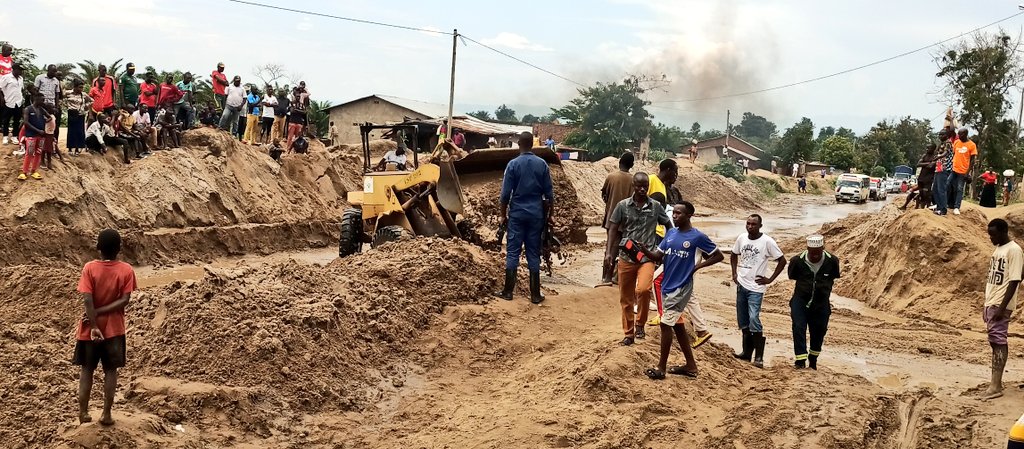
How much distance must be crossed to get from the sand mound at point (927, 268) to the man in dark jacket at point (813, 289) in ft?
15.3

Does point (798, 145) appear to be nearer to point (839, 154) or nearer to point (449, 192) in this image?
point (839, 154)

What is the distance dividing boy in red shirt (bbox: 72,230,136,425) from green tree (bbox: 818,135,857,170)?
73.8 meters

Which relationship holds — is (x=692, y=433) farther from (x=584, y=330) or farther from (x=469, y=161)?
(x=469, y=161)

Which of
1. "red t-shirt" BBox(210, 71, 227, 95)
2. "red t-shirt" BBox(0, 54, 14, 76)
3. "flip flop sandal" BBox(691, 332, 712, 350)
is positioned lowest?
"flip flop sandal" BBox(691, 332, 712, 350)

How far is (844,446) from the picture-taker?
661 cm

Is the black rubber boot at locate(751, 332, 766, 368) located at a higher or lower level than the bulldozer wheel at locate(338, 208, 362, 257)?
lower

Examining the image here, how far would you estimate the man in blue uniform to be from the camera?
10195 millimetres

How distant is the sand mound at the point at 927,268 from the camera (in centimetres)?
1275

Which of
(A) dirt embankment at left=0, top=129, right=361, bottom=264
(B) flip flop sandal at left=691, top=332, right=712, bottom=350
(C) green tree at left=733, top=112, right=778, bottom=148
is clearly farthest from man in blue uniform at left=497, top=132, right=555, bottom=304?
(C) green tree at left=733, top=112, right=778, bottom=148

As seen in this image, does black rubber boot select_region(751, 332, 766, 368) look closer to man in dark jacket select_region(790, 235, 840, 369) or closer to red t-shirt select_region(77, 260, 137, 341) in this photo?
man in dark jacket select_region(790, 235, 840, 369)

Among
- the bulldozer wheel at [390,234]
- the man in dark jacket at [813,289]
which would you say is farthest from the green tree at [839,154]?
the man in dark jacket at [813,289]

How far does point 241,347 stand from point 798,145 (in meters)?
68.3

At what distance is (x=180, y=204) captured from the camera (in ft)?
57.2

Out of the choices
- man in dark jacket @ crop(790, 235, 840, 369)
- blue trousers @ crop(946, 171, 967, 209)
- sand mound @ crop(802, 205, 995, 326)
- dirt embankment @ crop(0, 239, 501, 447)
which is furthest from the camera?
blue trousers @ crop(946, 171, 967, 209)
